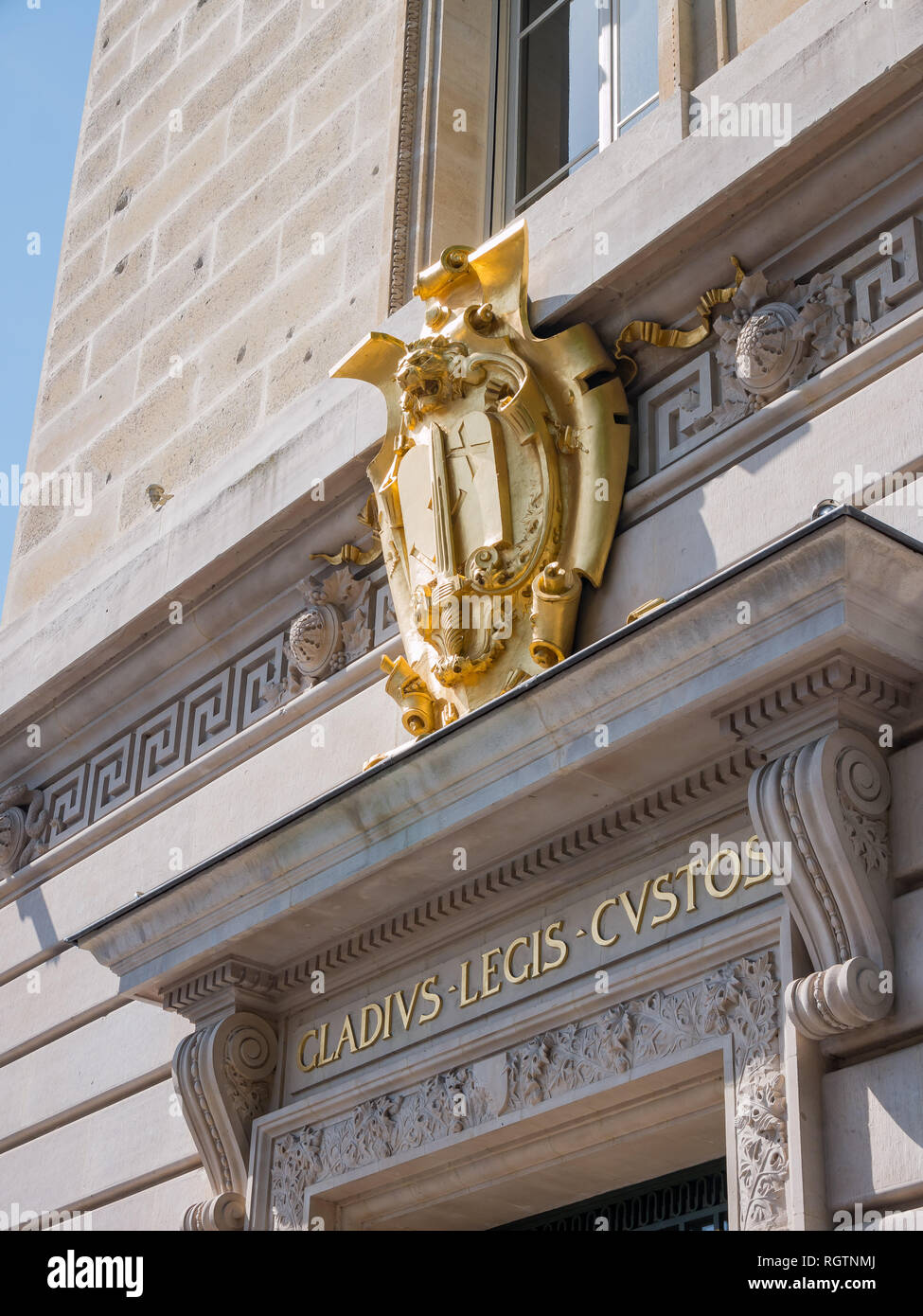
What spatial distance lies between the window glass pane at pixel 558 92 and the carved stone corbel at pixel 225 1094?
174 inches

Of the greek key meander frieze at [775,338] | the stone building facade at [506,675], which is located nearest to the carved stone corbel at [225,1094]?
the stone building facade at [506,675]

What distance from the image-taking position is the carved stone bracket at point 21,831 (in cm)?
1073

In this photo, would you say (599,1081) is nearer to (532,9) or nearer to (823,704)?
(823,704)

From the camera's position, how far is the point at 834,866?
5.67 metres

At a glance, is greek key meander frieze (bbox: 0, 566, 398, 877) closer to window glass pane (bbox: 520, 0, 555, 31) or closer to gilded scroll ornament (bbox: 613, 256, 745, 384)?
gilded scroll ornament (bbox: 613, 256, 745, 384)

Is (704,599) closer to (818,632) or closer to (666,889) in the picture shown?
(818,632)

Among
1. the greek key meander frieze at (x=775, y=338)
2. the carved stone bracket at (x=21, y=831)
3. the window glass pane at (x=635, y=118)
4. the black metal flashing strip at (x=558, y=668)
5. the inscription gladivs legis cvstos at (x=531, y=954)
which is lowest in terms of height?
the inscription gladivs legis cvstos at (x=531, y=954)

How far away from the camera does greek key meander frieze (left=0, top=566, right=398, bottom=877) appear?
8.77 m

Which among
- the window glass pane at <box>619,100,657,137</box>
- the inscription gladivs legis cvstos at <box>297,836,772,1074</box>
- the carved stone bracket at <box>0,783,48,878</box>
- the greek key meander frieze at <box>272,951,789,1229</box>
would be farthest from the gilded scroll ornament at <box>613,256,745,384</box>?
the carved stone bracket at <box>0,783,48,878</box>

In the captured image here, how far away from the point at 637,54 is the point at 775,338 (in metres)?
2.78

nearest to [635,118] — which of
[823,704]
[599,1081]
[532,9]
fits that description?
[532,9]

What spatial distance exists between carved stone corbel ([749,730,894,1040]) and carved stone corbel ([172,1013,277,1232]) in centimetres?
297

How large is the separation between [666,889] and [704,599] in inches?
43.9

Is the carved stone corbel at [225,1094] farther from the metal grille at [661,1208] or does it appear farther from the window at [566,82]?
the window at [566,82]
